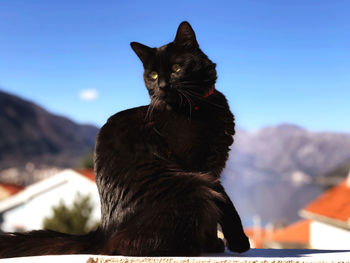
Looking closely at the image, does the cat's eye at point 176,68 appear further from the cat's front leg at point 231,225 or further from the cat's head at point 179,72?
the cat's front leg at point 231,225

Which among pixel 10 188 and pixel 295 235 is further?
pixel 295 235

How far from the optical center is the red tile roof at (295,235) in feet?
79.2

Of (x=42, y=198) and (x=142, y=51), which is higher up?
(x=42, y=198)

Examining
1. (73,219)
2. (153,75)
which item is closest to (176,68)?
(153,75)

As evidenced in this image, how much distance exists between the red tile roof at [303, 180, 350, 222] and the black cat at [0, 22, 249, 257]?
14.2 meters

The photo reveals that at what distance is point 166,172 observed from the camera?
2.33 m

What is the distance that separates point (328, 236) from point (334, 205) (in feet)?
5.09

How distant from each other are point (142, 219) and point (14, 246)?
31.2 inches

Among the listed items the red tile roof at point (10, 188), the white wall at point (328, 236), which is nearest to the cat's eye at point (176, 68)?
the white wall at point (328, 236)

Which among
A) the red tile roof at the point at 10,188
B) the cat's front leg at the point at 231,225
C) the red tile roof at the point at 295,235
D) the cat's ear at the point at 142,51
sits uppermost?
the red tile roof at the point at 10,188

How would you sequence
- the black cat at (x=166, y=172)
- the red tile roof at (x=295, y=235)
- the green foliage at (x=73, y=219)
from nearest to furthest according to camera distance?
the black cat at (x=166, y=172), the green foliage at (x=73, y=219), the red tile roof at (x=295, y=235)

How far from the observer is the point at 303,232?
25.4 metres

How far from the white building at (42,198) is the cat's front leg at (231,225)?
528 inches

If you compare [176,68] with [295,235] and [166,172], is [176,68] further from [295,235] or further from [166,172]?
[295,235]
